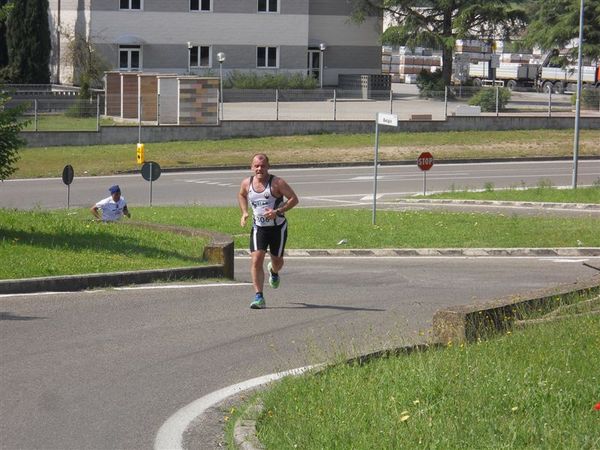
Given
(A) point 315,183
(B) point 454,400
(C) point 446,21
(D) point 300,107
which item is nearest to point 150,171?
(A) point 315,183

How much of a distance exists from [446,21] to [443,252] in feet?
171

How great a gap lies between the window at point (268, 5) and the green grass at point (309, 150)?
2139 centimetres

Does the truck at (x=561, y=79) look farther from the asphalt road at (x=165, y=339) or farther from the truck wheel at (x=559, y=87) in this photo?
the asphalt road at (x=165, y=339)

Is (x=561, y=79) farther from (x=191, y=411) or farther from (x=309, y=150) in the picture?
(x=191, y=411)

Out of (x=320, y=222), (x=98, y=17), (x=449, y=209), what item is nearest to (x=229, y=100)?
(x=98, y=17)

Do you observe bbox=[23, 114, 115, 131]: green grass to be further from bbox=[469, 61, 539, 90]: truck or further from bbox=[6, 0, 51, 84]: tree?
bbox=[469, 61, 539, 90]: truck

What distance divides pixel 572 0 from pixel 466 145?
23700mm

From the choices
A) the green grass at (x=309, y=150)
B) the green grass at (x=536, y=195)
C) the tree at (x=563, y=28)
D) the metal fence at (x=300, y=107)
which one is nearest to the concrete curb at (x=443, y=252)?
the green grass at (x=536, y=195)

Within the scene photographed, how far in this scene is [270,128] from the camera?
5247 centimetres

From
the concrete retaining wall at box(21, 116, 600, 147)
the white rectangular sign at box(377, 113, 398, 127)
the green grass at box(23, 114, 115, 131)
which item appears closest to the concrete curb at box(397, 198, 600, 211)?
the white rectangular sign at box(377, 113, 398, 127)

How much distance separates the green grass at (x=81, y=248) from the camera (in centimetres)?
1491

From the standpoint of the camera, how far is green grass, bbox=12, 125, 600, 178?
44938mm

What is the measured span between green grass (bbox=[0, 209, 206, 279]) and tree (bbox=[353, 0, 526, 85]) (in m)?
52.9

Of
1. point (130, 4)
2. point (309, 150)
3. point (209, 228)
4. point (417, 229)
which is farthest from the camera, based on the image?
point (130, 4)
